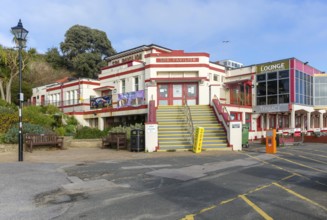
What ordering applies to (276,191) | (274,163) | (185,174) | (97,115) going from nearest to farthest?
1. (276,191)
2. (185,174)
3. (274,163)
4. (97,115)

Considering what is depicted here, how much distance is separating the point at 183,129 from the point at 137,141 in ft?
11.4

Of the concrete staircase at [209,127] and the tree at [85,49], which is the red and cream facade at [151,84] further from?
the tree at [85,49]

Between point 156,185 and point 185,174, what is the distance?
180cm

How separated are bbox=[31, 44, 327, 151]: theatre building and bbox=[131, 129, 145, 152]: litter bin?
0.55 m

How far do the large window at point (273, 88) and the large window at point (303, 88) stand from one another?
3.42 ft

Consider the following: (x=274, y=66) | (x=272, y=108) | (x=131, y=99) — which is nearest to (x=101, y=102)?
(x=131, y=99)

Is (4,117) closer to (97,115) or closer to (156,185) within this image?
(97,115)

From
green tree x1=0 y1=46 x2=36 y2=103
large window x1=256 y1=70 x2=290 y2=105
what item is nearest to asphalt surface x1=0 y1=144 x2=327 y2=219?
large window x1=256 y1=70 x2=290 y2=105

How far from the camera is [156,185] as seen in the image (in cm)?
852

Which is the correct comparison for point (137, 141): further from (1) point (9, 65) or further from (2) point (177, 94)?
(1) point (9, 65)

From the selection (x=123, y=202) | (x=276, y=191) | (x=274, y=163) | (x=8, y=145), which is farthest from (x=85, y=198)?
(x=8, y=145)

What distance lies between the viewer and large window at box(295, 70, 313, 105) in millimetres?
31766

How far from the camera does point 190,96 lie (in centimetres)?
2594

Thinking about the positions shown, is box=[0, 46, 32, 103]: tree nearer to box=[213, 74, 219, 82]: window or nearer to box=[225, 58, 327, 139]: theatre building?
box=[213, 74, 219, 82]: window
